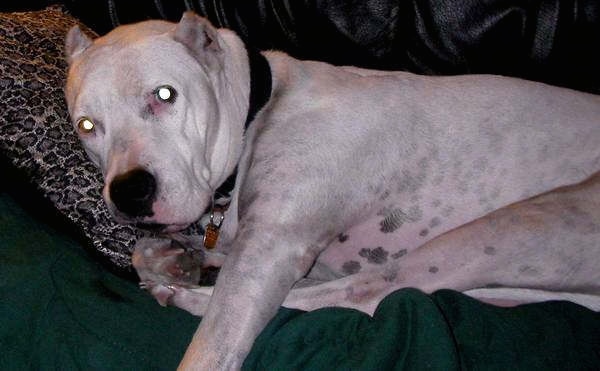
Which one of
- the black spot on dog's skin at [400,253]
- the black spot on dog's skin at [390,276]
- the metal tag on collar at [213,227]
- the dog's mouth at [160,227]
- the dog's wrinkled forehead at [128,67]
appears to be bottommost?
the black spot on dog's skin at [400,253]

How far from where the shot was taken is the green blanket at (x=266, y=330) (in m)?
1.34

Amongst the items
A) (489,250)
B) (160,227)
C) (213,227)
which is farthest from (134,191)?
(489,250)

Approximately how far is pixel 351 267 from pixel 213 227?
1.42 ft

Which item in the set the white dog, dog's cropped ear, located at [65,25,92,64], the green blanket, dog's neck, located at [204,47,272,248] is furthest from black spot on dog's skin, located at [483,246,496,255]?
dog's cropped ear, located at [65,25,92,64]

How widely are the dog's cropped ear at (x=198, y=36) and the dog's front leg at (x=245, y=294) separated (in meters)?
0.54

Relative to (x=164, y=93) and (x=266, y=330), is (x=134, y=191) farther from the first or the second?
(x=266, y=330)

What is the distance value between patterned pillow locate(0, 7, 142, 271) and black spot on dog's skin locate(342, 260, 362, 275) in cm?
67

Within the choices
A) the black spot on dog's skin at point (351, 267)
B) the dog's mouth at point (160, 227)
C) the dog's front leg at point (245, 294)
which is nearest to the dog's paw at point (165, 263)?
the dog's mouth at point (160, 227)

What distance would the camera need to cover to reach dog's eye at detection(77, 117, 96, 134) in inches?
72.0

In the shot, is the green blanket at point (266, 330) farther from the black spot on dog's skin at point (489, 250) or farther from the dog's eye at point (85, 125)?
the dog's eye at point (85, 125)

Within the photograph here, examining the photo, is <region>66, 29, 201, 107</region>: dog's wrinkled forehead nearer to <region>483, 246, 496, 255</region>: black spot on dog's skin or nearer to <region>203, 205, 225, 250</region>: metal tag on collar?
<region>203, 205, 225, 250</region>: metal tag on collar

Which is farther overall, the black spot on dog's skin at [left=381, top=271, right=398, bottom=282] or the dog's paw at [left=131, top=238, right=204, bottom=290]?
the dog's paw at [left=131, top=238, right=204, bottom=290]

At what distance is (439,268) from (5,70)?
4.74 feet

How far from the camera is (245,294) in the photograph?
1.68 m
